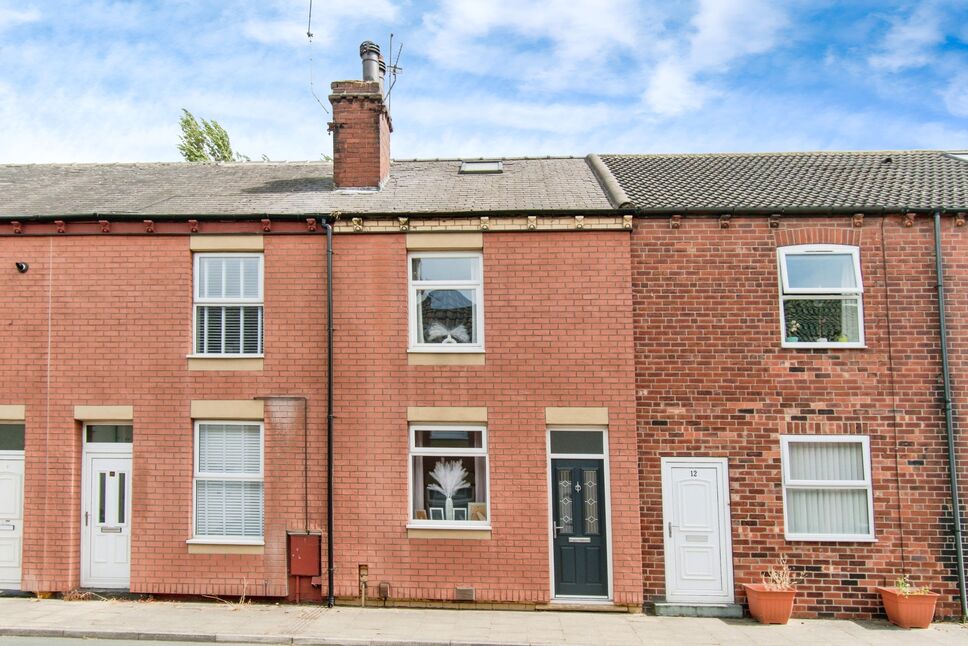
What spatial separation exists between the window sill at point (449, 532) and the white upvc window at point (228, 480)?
2.29 meters

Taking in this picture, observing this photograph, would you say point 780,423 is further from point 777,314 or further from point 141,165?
point 141,165

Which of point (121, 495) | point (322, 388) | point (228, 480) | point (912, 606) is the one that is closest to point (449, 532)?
point (322, 388)

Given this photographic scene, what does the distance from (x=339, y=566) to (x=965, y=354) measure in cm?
955

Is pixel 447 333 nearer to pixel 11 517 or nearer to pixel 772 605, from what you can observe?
pixel 772 605

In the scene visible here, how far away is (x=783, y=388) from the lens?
10.6 metres

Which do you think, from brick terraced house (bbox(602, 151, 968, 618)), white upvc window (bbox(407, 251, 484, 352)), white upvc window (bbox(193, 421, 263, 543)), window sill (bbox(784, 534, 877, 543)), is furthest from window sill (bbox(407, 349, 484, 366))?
window sill (bbox(784, 534, 877, 543))

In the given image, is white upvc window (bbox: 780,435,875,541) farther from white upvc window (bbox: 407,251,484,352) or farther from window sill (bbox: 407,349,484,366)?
white upvc window (bbox: 407,251,484,352)

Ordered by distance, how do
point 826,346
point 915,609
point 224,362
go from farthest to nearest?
point 224,362, point 826,346, point 915,609

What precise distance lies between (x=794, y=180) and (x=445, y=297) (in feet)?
21.3

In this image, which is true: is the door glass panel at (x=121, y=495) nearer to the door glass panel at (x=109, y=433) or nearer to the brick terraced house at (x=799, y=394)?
the door glass panel at (x=109, y=433)

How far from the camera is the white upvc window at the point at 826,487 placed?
10.4m

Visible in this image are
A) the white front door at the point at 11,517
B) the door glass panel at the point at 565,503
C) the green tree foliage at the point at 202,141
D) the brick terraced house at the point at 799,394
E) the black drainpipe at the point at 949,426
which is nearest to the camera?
the black drainpipe at the point at 949,426

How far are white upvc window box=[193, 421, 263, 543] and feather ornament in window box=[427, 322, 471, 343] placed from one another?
A: 2893 mm

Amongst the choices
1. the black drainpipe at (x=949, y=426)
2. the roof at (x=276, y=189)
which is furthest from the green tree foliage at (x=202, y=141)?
the black drainpipe at (x=949, y=426)
